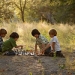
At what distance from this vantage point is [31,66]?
709cm

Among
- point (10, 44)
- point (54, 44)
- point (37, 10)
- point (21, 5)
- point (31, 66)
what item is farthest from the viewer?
point (37, 10)

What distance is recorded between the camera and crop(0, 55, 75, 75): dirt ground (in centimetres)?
638

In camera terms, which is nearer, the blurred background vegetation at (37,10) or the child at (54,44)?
the child at (54,44)

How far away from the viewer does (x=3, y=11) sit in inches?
1097

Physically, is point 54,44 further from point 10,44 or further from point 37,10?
point 37,10

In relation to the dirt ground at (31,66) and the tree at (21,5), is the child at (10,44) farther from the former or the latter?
the tree at (21,5)

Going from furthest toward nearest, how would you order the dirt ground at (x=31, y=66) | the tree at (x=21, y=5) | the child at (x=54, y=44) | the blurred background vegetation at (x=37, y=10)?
1. the tree at (x=21, y=5)
2. the blurred background vegetation at (x=37, y=10)
3. the child at (x=54, y=44)
4. the dirt ground at (x=31, y=66)

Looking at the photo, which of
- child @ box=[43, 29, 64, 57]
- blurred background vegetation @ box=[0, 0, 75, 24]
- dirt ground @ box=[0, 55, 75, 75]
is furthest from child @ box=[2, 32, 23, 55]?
blurred background vegetation @ box=[0, 0, 75, 24]

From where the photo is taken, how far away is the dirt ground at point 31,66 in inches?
251

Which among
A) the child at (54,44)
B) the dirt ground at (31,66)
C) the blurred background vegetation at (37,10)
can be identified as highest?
the blurred background vegetation at (37,10)

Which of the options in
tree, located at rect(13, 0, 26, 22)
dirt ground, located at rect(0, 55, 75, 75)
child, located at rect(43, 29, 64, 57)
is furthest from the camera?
tree, located at rect(13, 0, 26, 22)

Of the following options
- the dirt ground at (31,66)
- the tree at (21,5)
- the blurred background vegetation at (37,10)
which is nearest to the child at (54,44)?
the dirt ground at (31,66)

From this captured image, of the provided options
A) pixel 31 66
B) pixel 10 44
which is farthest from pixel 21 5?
pixel 31 66

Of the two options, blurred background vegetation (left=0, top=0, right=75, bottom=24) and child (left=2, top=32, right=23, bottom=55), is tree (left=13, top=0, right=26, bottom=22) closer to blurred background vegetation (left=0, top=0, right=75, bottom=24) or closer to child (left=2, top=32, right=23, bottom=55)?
blurred background vegetation (left=0, top=0, right=75, bottom=24)
